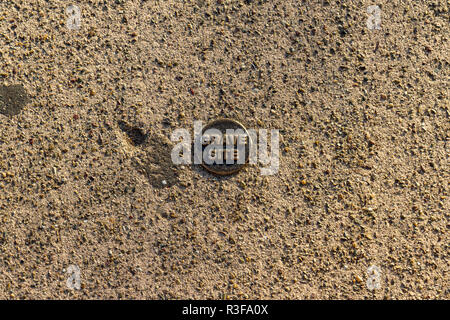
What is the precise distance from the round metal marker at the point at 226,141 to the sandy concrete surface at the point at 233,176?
0.18ft

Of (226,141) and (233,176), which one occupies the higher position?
(226,141)

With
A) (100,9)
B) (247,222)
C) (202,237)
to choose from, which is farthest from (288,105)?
(100,9)

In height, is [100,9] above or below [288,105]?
above

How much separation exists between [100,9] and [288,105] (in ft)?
3.80

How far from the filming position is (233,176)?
239cm

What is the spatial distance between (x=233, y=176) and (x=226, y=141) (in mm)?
195

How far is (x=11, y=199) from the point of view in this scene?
7.75ft

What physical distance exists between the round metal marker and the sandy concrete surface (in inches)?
2.2

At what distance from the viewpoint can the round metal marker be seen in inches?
93.7

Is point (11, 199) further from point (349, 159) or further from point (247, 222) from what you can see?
point (349, 159)

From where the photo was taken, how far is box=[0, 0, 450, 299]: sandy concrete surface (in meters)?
2.35

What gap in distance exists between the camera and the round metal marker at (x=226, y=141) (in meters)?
2.38

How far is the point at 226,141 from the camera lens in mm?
2400

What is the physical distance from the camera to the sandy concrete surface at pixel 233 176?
2.35 m
